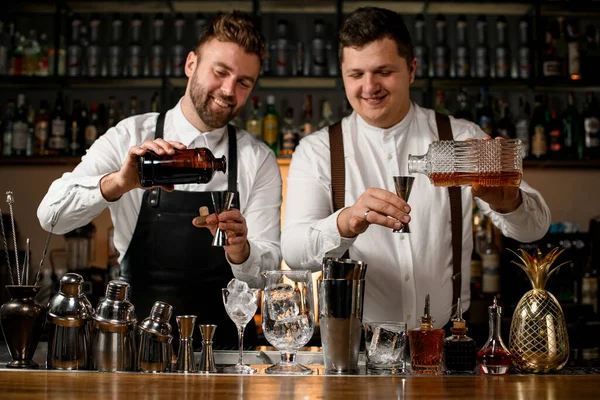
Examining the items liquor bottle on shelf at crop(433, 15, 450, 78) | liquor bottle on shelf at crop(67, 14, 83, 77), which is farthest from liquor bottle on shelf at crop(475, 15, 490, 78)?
liquor bottle on shelf at crop(67, 14, 83, 77)

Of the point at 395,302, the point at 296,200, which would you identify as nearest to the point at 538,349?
the point at 395,302

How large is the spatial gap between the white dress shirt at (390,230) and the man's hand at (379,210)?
0.26 meters

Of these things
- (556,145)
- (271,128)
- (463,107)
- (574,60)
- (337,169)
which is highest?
(574,60)

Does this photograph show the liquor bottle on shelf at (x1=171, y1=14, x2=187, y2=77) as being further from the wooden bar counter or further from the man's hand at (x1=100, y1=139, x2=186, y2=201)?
the wooden bar counter

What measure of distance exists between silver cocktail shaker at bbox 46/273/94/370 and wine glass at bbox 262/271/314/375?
358 millimetres

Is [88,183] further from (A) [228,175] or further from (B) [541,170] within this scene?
(B) [541,170]

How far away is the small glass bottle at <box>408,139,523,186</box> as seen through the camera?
1646 mm

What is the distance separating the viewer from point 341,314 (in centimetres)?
154

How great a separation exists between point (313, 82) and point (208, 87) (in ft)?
6.00

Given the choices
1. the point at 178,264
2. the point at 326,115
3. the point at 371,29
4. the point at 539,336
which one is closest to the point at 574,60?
the point at 326,115

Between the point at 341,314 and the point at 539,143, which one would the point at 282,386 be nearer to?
the point at 341,314

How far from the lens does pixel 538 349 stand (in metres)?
1.52

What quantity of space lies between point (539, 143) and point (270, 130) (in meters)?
1.39

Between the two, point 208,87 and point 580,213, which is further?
point 580,213
